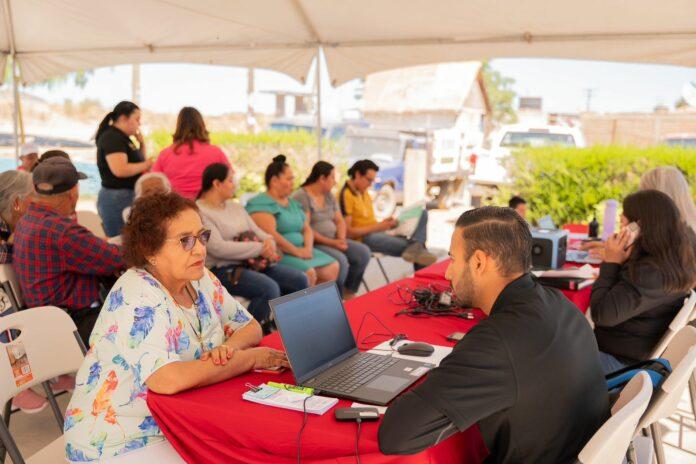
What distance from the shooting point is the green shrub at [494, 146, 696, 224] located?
781cm

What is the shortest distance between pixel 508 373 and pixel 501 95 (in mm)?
45622

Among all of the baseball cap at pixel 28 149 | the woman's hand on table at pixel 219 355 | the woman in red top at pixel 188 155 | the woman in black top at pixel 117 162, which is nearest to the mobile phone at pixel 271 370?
the woman's hand on table at pixel 219 355

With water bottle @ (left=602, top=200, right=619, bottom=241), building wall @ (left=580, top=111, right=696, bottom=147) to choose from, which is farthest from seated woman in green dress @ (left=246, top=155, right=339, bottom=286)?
building wall @ (left=580, top=111, right=696, bottom=147)

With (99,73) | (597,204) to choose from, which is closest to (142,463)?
(597,204)

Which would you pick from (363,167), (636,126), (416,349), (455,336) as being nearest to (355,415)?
(416,349)

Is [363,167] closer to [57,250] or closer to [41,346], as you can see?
[57,250]

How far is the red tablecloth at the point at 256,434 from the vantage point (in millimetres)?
1615

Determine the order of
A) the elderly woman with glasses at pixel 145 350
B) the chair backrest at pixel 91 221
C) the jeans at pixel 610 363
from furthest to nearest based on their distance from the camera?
the chair backrest at pixel 91 221 < the jeans at pixel 610 363 < the elderly woman with glasses at pixel 145 350

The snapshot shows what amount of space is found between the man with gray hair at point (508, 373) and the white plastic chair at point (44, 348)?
137 cm

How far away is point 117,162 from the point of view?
4.99 metres

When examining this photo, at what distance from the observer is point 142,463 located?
74.7 inches

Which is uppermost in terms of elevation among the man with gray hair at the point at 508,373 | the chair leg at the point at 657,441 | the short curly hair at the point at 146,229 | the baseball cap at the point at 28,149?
the baseball cap at the point at 28,149

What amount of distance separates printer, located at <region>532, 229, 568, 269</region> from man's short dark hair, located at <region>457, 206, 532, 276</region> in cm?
213

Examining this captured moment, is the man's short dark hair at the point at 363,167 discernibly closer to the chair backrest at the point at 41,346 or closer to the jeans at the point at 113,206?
the jeans at the point at 113,206
